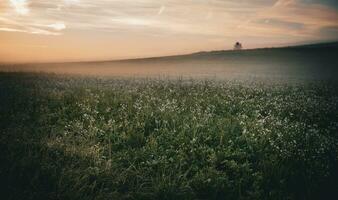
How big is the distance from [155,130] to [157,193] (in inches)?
108

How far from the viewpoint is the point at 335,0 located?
1021 cm

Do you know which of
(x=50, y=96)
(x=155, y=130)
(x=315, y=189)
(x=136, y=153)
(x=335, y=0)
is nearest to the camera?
(x=315, y=189)

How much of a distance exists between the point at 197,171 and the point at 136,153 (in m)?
1.16

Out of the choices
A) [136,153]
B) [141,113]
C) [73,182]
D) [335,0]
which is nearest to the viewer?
[73,182]

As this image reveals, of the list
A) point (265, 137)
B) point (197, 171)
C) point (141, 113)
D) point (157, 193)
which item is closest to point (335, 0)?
point (265, 137)

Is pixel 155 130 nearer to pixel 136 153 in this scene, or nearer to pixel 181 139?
pixel 181 139

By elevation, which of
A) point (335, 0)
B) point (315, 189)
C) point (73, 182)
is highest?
point (335, 0)

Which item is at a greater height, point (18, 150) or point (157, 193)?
point (18, 150)

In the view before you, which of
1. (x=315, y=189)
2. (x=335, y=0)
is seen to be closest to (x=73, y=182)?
(x=315, y=189)

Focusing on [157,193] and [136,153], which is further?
[136,153]

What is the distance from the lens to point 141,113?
880cm

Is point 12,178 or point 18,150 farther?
point 18,150

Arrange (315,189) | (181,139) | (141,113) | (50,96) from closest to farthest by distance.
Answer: (315,189)
(181,139)
(141,113)
(50,96)

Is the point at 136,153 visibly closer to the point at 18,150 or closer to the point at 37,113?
the point at 18,150
